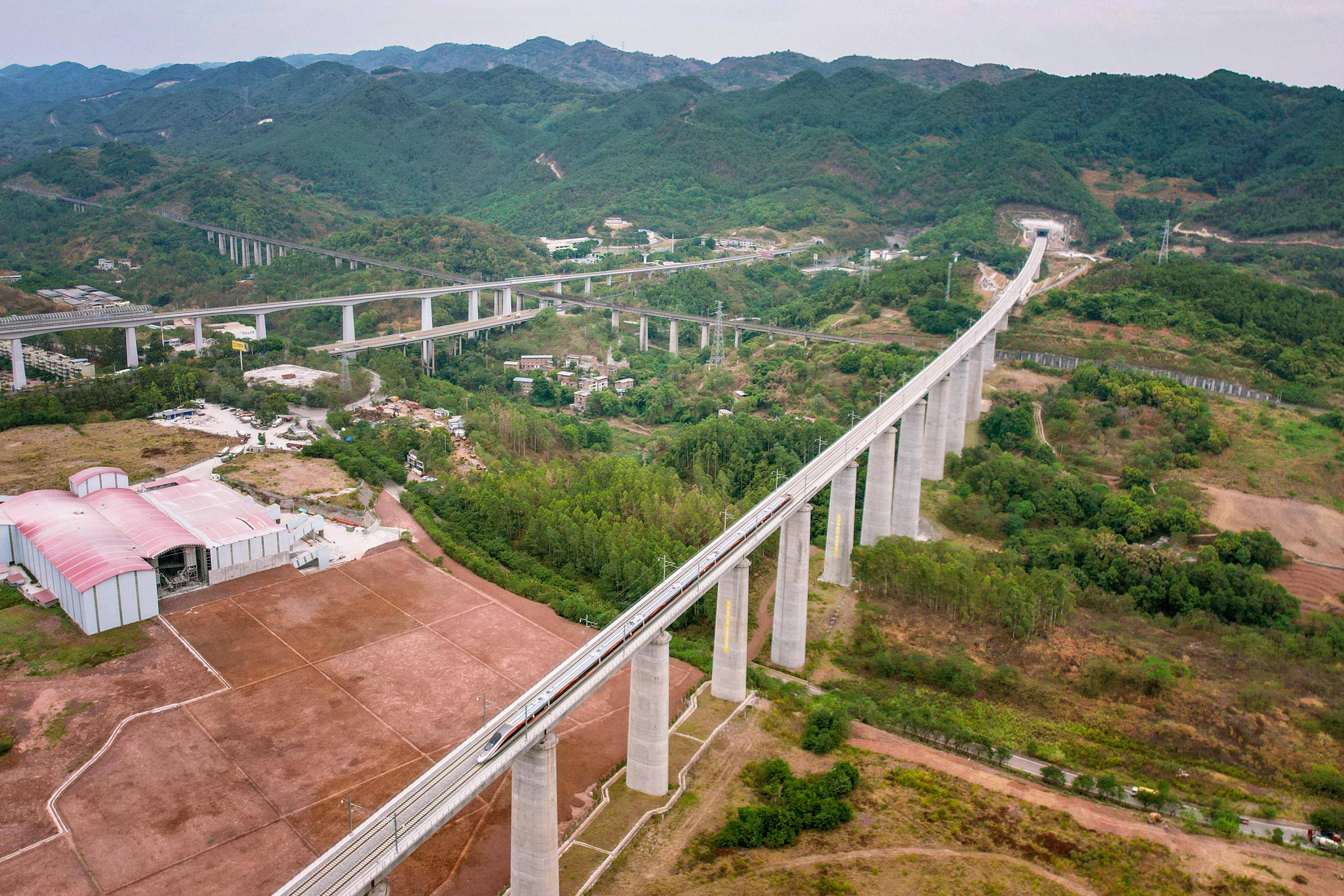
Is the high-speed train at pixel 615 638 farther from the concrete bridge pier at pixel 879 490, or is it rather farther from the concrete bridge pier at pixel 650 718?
the concrete bridge pier at pixel 879 490

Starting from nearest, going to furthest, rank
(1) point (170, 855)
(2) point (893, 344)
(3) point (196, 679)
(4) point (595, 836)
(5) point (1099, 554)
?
(1) point (170, 855), (4) point (595, 836), (3) point (196, 679), (5) point (1099, 554), (2) point (893, 344)

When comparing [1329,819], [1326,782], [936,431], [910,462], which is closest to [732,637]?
[1329,819]

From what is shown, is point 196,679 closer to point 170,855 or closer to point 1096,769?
point 170,855

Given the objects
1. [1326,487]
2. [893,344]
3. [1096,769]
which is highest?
[893,344]

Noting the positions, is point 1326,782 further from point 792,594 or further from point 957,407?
point 957,407

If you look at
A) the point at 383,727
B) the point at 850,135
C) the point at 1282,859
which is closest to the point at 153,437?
the point at 383,727

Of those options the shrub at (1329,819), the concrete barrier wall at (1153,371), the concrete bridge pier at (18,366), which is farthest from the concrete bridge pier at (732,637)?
the concrete bridge pier at (18,366)

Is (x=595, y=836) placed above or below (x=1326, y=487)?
below
